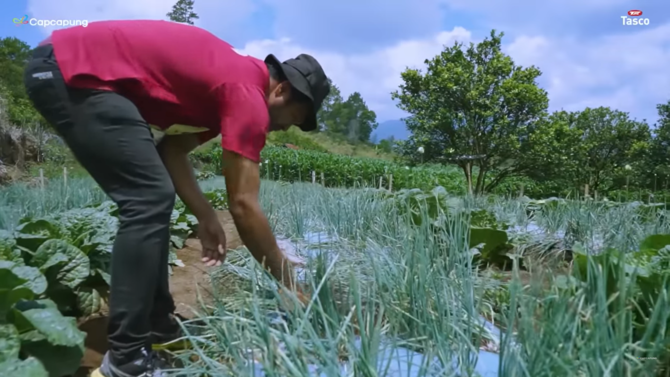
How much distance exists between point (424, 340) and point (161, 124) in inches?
35.5

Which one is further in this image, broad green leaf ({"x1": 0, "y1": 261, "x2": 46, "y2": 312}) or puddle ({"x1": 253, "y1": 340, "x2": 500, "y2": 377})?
broad green leaf ({"x1": 0, "y1": 261, "x2": 46, "y2": 312})

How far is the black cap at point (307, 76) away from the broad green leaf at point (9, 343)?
0.90 m

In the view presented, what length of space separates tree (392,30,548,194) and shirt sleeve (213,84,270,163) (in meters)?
8.87

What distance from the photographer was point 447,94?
1028 centimetres

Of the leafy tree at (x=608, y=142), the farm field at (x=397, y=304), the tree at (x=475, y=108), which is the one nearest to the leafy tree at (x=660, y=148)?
the leafy tree at (x=608, y=142)

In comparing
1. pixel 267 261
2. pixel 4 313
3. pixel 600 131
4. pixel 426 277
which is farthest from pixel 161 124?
pixel 600 131

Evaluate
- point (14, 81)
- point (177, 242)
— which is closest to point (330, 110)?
point (14, 81)

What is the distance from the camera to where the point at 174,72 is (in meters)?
1.33

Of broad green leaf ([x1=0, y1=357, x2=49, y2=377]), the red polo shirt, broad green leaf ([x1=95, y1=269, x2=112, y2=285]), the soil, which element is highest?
the red polo shirt

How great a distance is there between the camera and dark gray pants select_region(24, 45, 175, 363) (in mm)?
1241

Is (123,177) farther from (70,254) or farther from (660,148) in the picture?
(660,148)

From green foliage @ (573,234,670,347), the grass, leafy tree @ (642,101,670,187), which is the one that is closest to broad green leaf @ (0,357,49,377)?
green foliage @ (573,234,670,347)

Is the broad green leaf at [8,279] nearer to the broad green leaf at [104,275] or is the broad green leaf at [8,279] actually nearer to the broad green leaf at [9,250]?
the broad green leaf at [9,250]

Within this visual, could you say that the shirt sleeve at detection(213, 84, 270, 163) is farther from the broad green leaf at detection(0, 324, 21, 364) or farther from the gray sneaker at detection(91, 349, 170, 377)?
the broad green leaf at detection(0, 324, 21, 364)
